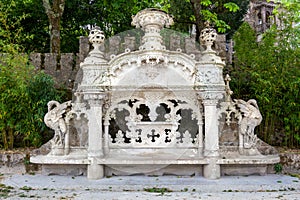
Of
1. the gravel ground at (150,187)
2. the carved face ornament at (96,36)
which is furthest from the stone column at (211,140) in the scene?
the carved face ornament at (96,36)

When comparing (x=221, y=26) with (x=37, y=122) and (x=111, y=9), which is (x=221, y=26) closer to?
(x=111, y=9)

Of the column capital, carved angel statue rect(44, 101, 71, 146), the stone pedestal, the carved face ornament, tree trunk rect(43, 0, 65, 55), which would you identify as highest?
tree trunk rect(43, 0, 65, 55)

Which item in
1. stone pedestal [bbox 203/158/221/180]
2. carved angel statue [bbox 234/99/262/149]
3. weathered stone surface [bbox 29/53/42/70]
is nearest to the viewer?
stone pedestal [bbox 203/158/221/180]

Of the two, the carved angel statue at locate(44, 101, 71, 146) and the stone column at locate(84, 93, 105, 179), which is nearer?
the stone column at locate(84, 93, 105, 179)

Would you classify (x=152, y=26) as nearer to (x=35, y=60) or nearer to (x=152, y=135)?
(x=152, y=135)

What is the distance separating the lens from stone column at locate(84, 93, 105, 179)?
4445mm

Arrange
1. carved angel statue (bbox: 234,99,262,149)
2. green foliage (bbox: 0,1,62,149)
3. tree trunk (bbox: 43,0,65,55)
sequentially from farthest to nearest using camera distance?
tree trunk (bbox: 43,0,65,55) → green foliage (bbox: 0,1,62,149) → carved angel statue (bbox: 234,99,262,149)

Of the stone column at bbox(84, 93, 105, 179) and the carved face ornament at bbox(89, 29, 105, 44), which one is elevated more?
the carved face ornament at bbox(89, 29, 105, 44)

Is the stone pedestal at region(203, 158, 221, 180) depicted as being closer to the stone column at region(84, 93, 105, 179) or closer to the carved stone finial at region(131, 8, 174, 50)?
the stone column at region(84, 93, 105, 179)

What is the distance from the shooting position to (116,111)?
16.5 ft

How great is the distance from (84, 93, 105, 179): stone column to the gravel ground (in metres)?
0.14

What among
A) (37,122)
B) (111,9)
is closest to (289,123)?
(37,122)

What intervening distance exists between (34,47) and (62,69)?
112 inches

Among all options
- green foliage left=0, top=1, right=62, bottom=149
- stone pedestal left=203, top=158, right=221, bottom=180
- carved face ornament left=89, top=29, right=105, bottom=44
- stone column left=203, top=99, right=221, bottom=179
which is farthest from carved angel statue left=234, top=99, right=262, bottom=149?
green foliage left=0, top=1, right=62, bottom=149
